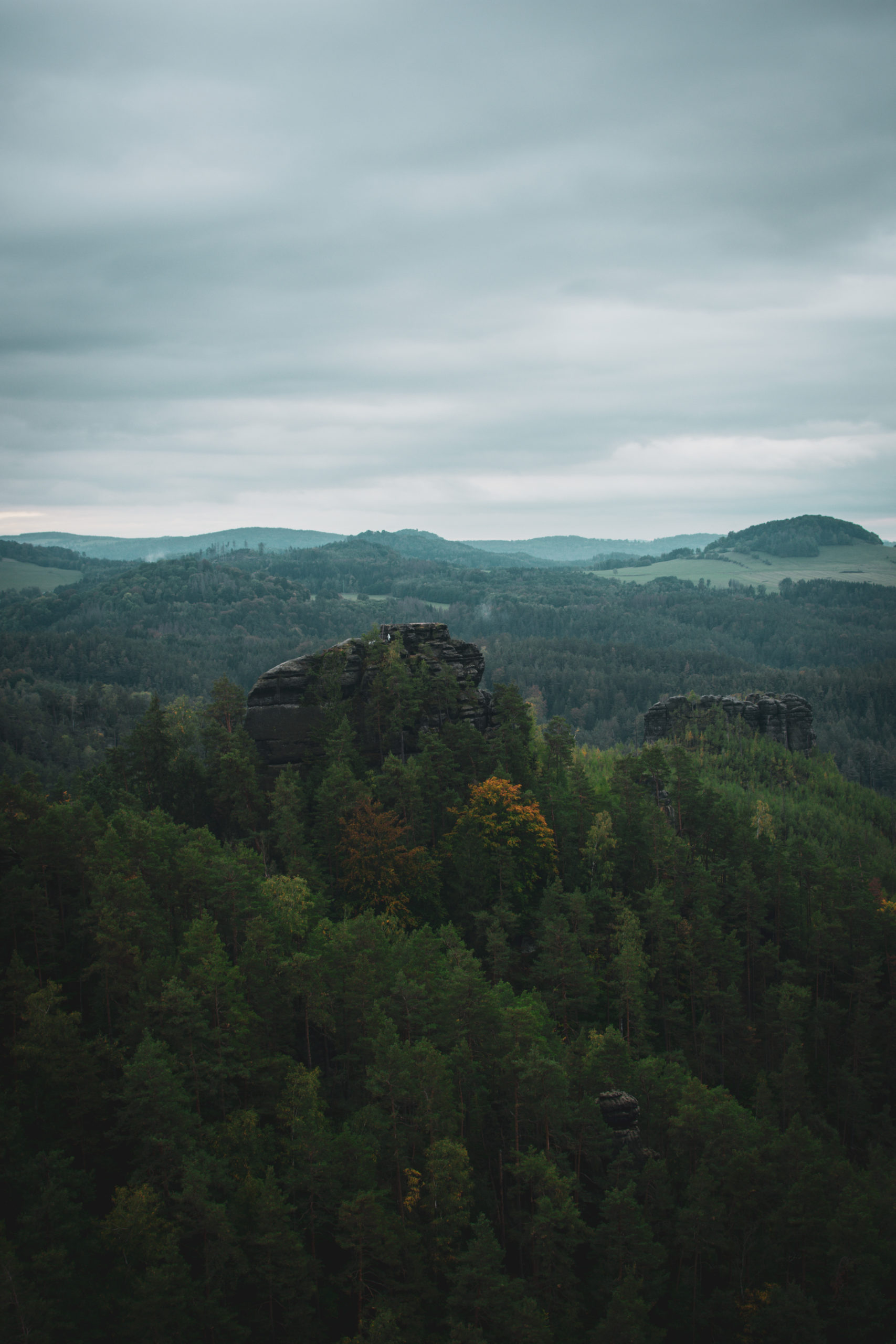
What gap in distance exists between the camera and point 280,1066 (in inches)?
1321

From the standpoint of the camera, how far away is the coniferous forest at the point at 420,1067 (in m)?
27.3

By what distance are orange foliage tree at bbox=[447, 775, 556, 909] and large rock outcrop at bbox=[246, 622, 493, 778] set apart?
31.5ft

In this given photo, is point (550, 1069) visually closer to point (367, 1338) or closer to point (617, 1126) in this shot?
point (617, 1126)

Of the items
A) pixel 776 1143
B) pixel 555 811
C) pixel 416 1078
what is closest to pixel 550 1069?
pixel 416 1078

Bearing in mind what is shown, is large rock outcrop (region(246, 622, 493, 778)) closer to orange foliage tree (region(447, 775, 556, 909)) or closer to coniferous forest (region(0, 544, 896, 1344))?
coniferous forest (region(0, 544, 896, 1344))

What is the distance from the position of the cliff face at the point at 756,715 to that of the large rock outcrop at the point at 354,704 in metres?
66.9

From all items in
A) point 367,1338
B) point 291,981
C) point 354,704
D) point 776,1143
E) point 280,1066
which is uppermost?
point 354,704

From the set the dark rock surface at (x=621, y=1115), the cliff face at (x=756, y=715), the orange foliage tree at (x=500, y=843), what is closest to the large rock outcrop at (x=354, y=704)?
the orange foliage tree at (x=500, y=843)

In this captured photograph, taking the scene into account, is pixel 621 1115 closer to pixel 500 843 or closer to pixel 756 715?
pixel 500 843

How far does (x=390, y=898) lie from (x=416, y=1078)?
17.9m

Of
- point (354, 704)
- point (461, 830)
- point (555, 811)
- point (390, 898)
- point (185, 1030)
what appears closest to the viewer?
point (185, 1030)

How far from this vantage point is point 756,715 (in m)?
A: 126

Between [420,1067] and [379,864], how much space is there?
18.9 m

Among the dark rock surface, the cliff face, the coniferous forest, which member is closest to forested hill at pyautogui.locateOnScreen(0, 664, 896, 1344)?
the coniferous forest
